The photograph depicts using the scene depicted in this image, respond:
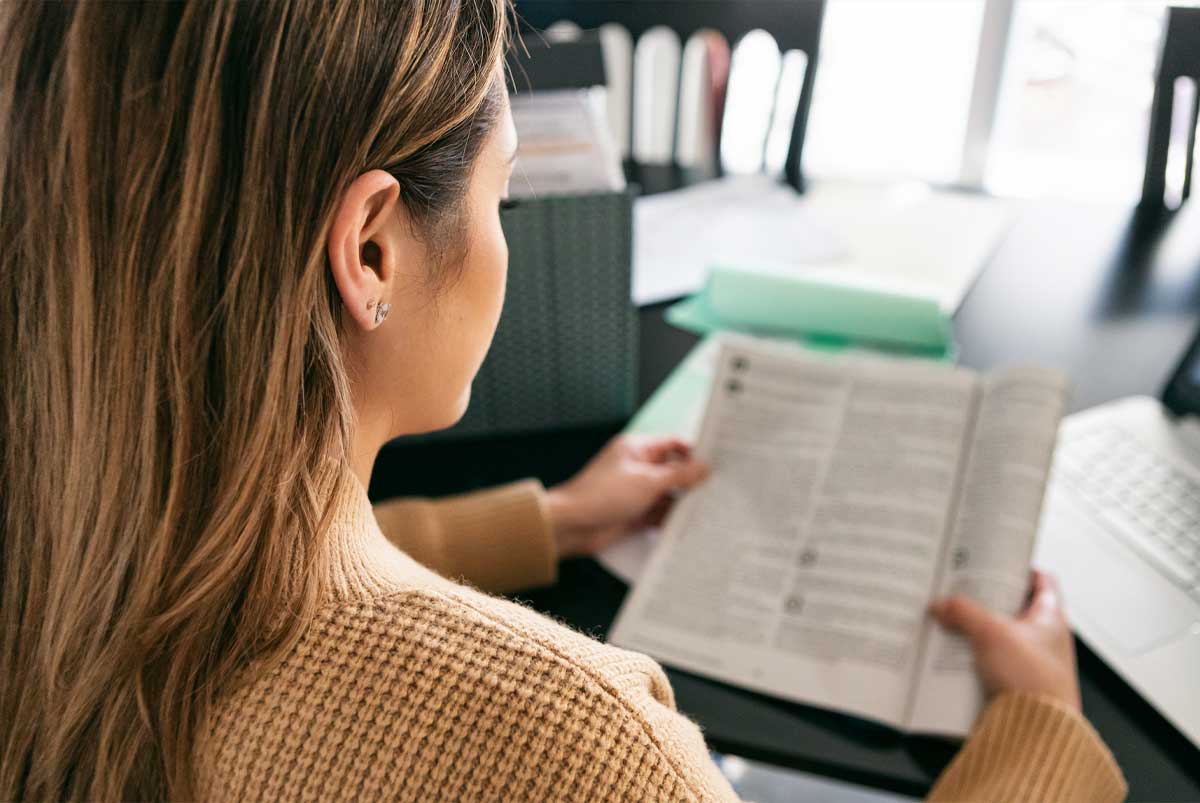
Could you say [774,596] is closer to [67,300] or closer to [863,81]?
[67,300]

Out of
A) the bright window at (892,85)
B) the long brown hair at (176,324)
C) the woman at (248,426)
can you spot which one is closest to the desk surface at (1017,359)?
the woman at (248,426)

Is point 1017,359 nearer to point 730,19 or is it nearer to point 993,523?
point 993,523

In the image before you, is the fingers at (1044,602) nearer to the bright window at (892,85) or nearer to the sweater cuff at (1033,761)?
the sweater cuff at (1033,761)

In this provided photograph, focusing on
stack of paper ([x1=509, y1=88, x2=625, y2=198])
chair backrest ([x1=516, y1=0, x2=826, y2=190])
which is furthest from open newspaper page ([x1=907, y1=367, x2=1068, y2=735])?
chair backrest ([x1=516, y1=0, x2=826, y2=190])

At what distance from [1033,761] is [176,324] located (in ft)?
1.92

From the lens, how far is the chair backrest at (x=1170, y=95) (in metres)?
1.24

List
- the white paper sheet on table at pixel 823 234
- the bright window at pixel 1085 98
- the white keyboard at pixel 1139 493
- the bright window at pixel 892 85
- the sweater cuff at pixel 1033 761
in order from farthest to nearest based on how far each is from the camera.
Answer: the bright window at pixel 892 85
the bright window at pixel 1085 98
the white paper sheet on table at pixel 823 234
the white keyboard at pixel 1139 493
the sweater cuff at pixel 1033 761

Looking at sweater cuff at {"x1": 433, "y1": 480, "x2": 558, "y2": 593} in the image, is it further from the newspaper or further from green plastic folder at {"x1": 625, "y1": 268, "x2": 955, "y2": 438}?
green plastic folder at {"x1": 625, "y1": 268, "x2": 955, "y2": 438}

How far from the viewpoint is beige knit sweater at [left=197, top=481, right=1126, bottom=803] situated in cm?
43

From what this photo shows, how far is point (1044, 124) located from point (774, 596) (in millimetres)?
2646

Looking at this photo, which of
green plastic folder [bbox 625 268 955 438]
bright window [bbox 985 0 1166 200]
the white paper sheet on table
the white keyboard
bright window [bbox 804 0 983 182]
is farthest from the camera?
bright window [bbox 804 0 983 182]

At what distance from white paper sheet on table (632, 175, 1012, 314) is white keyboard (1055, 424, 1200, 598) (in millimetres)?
250

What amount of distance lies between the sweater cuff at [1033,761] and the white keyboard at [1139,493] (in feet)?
0.65

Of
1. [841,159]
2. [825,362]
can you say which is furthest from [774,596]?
[841,159]
